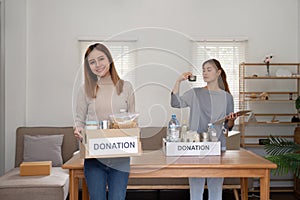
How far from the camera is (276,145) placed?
3.83 metres

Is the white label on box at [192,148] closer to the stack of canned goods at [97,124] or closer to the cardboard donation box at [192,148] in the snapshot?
the cardboard donation box at [192,148]

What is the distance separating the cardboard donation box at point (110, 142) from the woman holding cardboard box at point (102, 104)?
2.9 inches

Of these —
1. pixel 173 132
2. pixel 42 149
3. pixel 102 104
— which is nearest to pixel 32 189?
pixel 42 149

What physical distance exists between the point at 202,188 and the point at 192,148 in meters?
0.31

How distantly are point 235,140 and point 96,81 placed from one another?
2.83m

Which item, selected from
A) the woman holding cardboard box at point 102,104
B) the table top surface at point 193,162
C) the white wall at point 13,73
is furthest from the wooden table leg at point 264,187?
the white wall at point 13,73

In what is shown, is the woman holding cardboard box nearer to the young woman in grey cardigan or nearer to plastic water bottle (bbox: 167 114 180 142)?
the young woman in grey cardigan

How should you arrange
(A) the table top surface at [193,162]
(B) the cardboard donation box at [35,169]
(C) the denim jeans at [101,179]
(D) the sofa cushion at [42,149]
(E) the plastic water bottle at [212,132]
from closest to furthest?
1. (C) the denim jeans at [101,179]
2. (A) the table top surface at [193,162]
3. (E) the plastic water bottle at [212,132]
4. (B) the cardboard donation box at [35,169]
5. (D) the sofa cushion at [42,149]

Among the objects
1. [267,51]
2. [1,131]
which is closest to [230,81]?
[267,51]

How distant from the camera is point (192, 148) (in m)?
2.89

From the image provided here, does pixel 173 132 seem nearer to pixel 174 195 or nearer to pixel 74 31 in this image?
pixel 174 195

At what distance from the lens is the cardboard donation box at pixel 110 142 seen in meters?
2.12

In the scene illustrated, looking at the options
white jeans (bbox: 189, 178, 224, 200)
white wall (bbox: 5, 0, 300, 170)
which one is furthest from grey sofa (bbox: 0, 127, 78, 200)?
white jeans (bbox: 189, 178, 224, 200)

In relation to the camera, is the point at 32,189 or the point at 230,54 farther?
the point at 230,54
